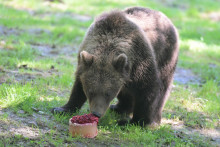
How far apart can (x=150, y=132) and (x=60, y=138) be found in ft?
4.84

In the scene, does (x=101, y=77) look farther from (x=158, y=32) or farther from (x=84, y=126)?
(x=158, y=32)

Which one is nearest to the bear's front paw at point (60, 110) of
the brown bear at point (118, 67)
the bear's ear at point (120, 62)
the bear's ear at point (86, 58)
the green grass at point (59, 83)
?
the brown bear at point (118, 67)

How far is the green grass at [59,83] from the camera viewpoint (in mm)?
4637

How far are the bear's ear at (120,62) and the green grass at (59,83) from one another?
0.96 metres

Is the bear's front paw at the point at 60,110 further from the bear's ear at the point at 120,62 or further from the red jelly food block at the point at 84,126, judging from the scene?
the bear's ear at the point at 120,62

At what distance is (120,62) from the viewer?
4672 mm

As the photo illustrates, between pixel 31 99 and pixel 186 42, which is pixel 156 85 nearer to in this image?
pixel 31 99

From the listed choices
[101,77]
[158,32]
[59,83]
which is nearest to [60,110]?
[101,77]

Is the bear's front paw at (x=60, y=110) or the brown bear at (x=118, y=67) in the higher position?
the brown bear at (x=118, y=67)

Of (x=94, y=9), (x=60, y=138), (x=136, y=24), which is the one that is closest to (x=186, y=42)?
(x=94, y=9)

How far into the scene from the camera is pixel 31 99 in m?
5.25

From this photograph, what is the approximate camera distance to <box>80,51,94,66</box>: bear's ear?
4605 mm

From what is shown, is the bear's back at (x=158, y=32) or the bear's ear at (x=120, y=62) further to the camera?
the bear's back at (x=158, y=32)

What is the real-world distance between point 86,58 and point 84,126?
3.08ft
